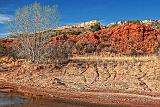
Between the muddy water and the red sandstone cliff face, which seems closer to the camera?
the muddy water

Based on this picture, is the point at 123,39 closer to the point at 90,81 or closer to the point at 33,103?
the point at 90,81

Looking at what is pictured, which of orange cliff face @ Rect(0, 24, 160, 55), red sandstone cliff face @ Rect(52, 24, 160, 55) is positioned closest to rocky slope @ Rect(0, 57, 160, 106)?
orange cliff face @ Rect(0, 24, 160, 55)

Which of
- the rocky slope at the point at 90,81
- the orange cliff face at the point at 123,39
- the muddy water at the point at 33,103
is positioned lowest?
the muddy water at the point at 33,103

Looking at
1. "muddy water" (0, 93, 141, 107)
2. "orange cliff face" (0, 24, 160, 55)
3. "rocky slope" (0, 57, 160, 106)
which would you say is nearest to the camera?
"muddy water" (0, 93, 141, 107)

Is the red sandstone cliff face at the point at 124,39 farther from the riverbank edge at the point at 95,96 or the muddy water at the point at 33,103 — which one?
the muddy water at the point at 33,103

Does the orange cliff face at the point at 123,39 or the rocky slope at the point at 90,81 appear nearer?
the rocky slope at the point at 90,81

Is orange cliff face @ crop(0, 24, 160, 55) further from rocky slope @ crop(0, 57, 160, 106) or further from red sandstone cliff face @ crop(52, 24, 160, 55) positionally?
rocky slope @ crop(0, 57, 160, 106)

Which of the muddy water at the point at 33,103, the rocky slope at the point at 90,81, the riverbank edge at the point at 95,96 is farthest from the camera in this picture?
the rocky slope at the point at 90,81

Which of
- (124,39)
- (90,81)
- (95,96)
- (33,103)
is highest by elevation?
(124,39)

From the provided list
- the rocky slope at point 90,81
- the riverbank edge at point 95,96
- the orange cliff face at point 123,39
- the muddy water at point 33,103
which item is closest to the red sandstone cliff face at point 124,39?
the orange cliff face at point 123,39

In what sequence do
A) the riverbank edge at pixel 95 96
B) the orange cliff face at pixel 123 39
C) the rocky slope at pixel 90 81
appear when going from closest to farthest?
the riverbank edge at pixel 95 96, the rocky slope at pixel 90 81, the orange cliff face at pixel 123 39

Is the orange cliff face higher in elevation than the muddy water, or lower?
higher

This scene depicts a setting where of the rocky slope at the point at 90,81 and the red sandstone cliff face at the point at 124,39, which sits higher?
the red sandstone cliff face at the point at 124,39

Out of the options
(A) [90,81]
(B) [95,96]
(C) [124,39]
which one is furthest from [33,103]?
(C) [124,39]
